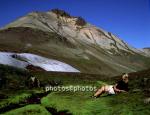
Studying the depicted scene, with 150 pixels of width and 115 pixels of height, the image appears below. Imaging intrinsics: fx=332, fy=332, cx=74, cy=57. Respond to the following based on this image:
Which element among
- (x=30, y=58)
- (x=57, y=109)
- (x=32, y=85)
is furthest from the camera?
(x=30, y=58)

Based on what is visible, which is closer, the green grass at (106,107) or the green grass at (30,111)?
the green grass at (106,107)

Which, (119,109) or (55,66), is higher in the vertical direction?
(55,66)

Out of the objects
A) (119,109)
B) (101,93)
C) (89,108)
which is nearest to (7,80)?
(101,93)

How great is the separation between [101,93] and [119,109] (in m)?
8.23

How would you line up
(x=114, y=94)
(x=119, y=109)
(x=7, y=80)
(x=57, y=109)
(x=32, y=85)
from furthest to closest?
(x=32, y=85), (x=7, y=80), (x=114, y=94), (x=57, y=109), (x=119, y=109)

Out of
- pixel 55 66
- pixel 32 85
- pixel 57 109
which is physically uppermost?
pixel 55 66

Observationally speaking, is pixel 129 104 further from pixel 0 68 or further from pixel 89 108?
pixel 0 68

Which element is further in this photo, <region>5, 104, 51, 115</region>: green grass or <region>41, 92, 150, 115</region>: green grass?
<region>5, 104, 51, 115</region>: green grass

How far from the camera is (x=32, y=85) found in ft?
156

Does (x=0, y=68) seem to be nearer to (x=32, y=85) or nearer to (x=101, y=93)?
(x=32, y=85)

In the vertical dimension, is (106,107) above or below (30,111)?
above

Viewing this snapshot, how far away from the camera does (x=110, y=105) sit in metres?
22.6

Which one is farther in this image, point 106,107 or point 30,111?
point 30,111

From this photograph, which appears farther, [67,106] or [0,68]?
[0,68]
